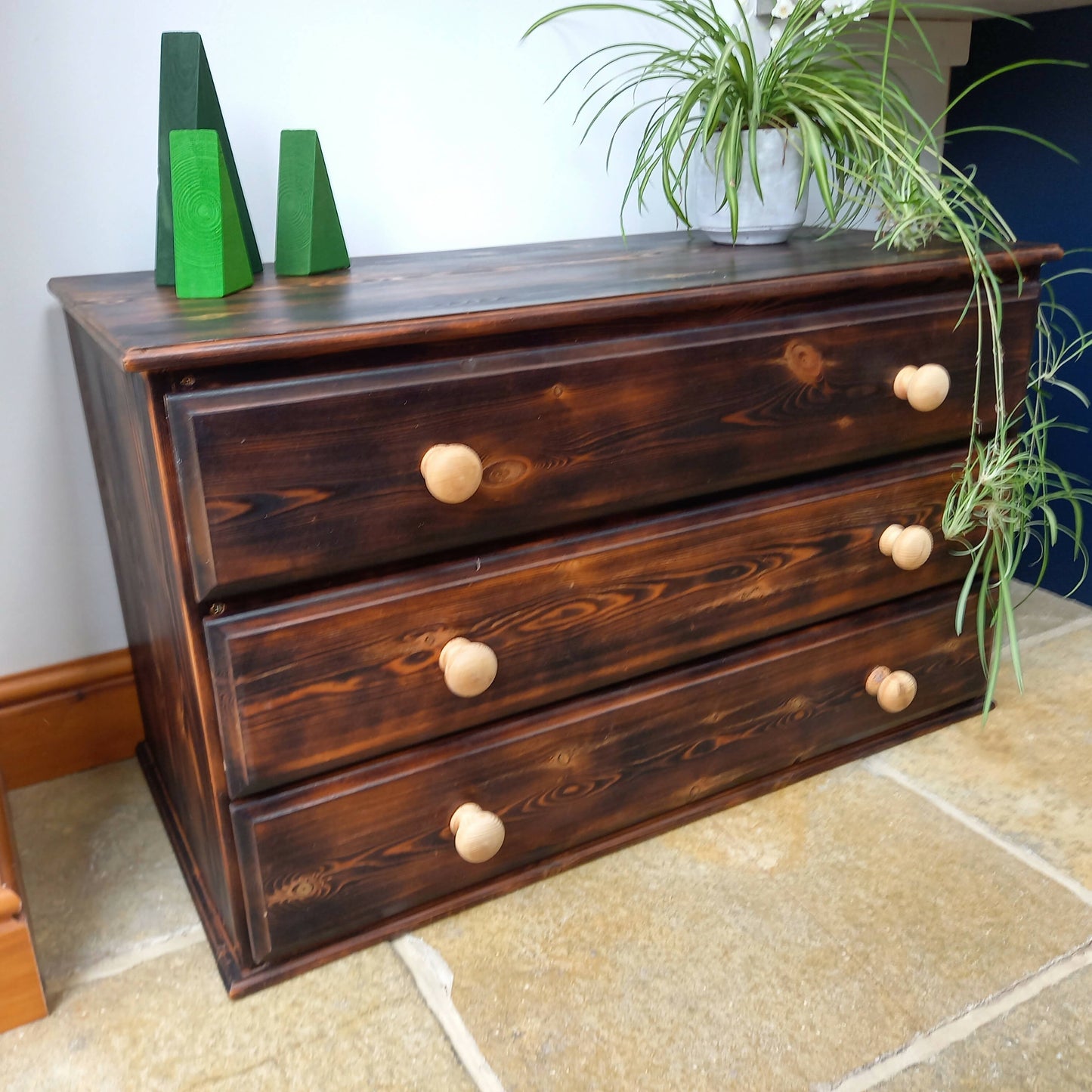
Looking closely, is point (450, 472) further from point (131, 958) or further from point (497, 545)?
point (131, 958)

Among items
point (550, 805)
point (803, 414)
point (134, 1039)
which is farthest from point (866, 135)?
point (134, 1039)

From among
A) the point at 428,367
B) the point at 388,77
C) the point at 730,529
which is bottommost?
the point at 730,529

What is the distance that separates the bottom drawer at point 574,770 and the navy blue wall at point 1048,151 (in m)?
0.58

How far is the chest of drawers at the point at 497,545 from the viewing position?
80 cm

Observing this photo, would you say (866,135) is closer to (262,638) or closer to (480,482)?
(480,482)

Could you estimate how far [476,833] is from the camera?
37.0 inches

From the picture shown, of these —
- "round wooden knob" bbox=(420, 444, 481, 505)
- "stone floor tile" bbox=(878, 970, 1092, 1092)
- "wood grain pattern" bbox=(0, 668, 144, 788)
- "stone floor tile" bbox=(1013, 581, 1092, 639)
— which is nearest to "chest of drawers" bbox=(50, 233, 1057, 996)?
"round wooden knob" bbox=(420, 444, 481, 505)

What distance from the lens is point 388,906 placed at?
977 millimetres

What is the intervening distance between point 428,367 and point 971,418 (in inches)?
28.0

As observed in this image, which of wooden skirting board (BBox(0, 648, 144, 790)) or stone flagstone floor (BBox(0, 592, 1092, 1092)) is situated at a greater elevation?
wooden skirting board (BBox(0, 648, 144, 790))

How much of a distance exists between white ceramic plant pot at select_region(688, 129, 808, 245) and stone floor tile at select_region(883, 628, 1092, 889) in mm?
719

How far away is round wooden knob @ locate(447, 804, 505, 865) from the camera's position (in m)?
0.94

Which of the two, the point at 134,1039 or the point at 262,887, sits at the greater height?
the point at 262,887

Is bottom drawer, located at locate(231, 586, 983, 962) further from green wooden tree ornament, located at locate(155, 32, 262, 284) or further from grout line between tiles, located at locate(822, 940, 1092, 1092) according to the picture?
green wooden tree ornament, located at locate(155, 32, 262, 284)
